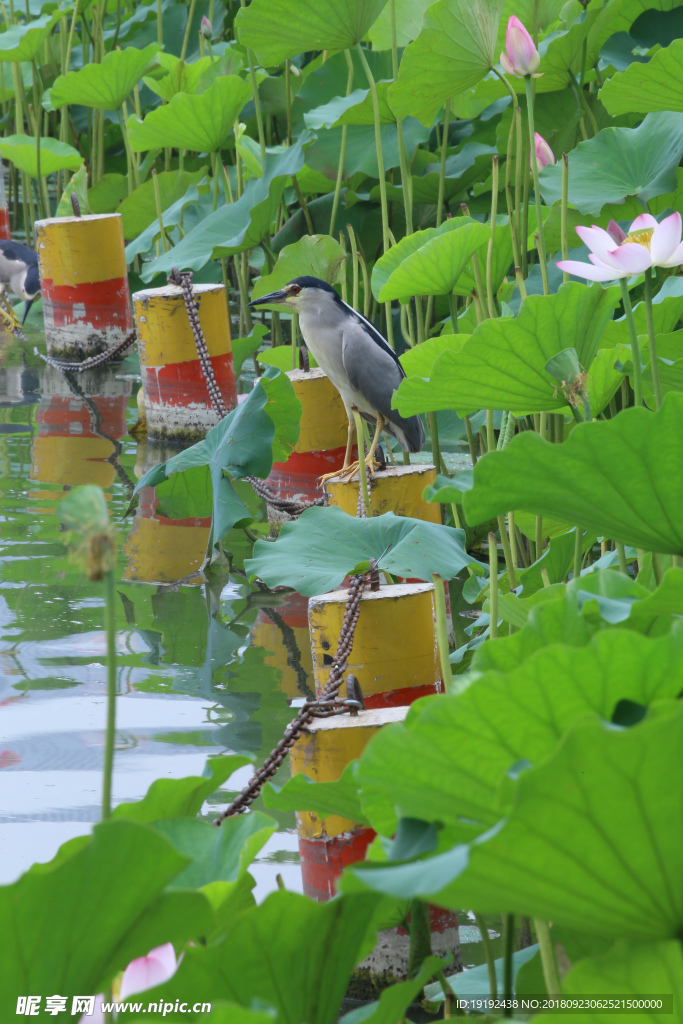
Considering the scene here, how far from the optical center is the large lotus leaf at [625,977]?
0.48 meters

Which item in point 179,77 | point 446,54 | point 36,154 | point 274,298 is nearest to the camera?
point 446,54

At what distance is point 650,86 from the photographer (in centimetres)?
187

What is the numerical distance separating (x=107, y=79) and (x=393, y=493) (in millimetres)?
2613

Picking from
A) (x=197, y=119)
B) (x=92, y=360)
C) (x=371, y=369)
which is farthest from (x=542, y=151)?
(x=92, y=360)

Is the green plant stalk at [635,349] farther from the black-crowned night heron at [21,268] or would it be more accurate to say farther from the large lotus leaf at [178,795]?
the black-crowned night heron at [21,268]

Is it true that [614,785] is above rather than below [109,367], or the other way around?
above

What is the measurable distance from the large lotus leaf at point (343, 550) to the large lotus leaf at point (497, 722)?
2.38 ft

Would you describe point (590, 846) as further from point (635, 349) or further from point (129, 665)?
point (129, 665)

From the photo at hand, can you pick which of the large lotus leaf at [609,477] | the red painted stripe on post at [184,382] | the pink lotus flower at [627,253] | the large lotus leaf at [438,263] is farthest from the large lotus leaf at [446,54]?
the large lotus leaf at [609,477]

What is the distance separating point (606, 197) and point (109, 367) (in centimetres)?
235

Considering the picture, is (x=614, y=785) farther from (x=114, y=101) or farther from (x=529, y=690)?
(x=114, y=101)

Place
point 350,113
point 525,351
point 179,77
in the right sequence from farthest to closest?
point 179,77, point 350,113, point 525,351

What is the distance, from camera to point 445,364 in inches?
40.8

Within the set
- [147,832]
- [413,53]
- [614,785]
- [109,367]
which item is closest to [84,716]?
[147,832]
